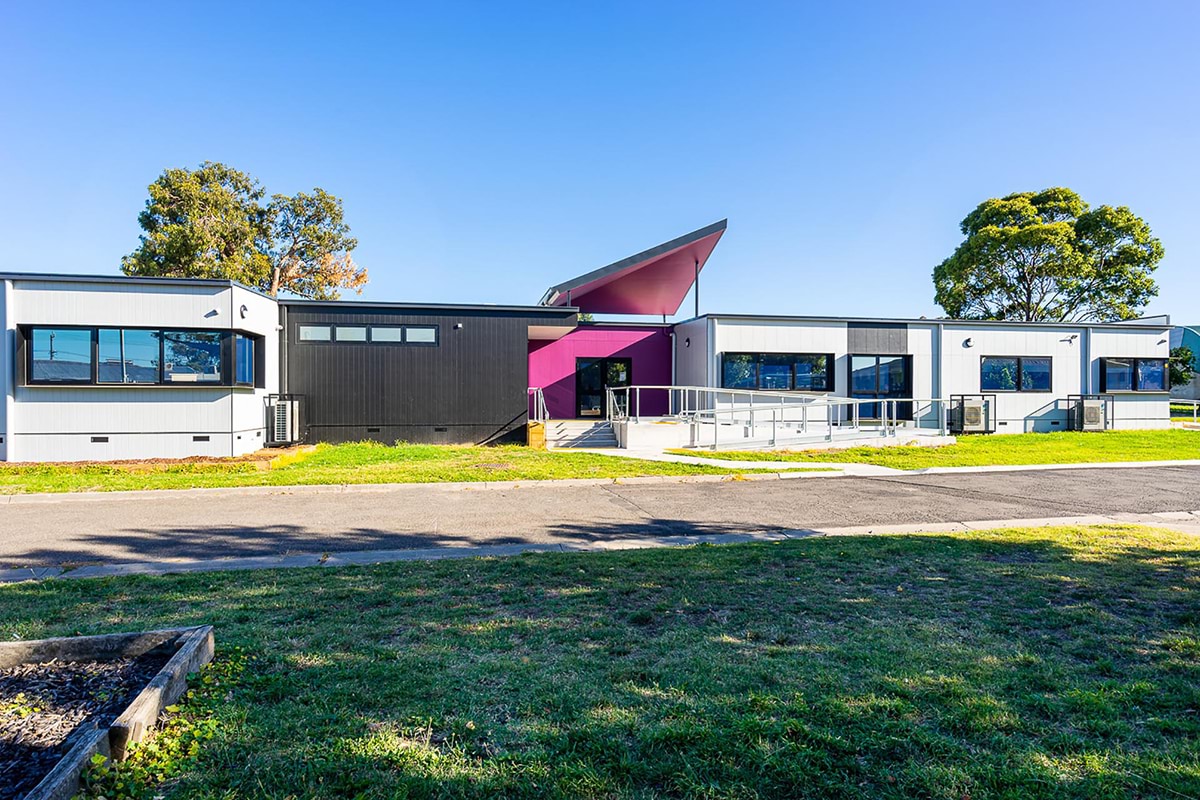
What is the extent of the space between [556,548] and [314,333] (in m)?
13.4

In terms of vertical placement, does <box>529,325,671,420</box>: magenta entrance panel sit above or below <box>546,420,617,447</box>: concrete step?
above

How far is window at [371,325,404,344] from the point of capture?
17.8 meters

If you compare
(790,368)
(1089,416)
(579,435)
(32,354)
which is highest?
(32,354)

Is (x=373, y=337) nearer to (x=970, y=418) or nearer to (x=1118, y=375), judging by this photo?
(x=970, y=418)

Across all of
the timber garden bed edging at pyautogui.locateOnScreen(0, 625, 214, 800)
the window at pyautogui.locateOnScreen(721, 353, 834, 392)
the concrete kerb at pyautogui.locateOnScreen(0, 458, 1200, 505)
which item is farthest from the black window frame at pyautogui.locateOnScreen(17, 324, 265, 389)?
the window at pyautogui.locateOnScreen(721, 353, 834, 392)

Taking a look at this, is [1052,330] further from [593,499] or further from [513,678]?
[513,678]

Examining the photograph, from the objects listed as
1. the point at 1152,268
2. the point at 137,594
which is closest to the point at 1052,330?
the point at 1152,268

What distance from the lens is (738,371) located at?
20.8 m

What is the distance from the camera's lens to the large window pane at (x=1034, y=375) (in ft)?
73.8

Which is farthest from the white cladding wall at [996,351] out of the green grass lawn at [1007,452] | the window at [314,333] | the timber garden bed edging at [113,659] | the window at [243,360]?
the timber garden bed edging at [113,659]

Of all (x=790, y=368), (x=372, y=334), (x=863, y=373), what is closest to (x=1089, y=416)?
(x=863, y=373)

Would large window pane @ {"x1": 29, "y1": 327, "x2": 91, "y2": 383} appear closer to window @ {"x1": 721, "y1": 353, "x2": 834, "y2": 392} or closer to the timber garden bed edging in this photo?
the timber garden bed edging

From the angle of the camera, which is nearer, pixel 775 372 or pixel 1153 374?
pixel 775 372

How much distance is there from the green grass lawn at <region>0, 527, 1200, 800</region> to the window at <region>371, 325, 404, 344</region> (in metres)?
12.9
